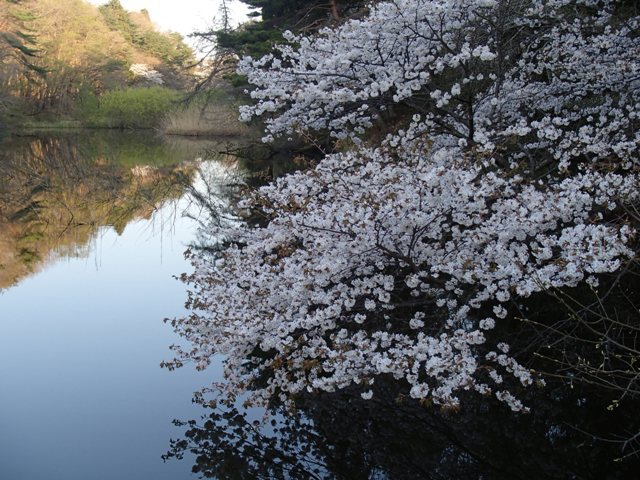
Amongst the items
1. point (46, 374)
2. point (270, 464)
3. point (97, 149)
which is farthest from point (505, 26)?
point (97, 149)

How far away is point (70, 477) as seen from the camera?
366 centimetres

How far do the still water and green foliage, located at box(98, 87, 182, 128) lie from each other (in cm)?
2072

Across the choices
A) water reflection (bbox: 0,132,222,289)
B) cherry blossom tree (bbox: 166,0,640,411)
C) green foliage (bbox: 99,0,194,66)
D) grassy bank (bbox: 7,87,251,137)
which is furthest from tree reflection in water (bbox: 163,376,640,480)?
green foliage (bbox: 99,0,194,66)

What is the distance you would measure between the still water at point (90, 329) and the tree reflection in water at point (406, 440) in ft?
1.10

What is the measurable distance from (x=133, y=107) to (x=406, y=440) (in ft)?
107

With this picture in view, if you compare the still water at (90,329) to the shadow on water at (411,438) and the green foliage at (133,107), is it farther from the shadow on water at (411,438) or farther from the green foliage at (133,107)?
the green foliage at (133,107)

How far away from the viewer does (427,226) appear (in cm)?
404

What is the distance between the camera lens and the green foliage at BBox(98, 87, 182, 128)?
3341 cm

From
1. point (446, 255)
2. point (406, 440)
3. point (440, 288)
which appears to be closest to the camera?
point (406, 440)

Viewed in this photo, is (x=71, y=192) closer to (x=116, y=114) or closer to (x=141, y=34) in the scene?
(x=116, y=114)

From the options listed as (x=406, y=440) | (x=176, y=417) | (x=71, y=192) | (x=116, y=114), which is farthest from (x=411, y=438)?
(x=116, y=114)

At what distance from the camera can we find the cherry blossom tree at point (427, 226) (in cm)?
368

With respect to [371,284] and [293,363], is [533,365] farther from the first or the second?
[293,363]

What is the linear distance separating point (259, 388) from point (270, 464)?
87cm
